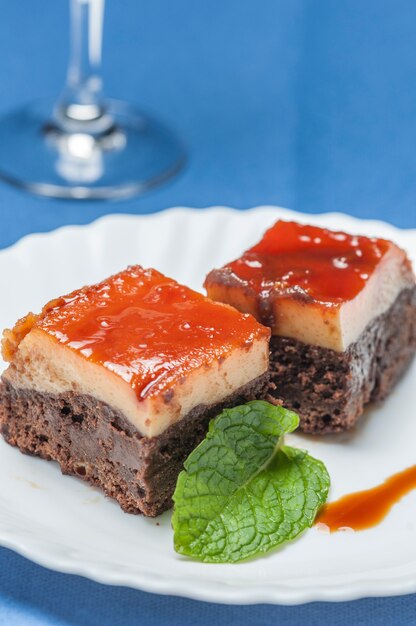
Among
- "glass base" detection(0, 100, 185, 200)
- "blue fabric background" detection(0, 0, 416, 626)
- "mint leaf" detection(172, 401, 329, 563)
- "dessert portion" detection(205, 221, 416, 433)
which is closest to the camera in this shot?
"mint leaf" detection(172, 401, 329, 563)

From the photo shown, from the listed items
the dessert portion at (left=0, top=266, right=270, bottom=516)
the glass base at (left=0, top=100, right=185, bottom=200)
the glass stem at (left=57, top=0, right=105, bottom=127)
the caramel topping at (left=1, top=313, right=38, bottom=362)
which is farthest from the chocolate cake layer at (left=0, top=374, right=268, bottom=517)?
the glass stem at (left=57, top=0, right=105, bottom=127)

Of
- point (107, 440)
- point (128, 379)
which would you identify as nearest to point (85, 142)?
point (107, 440)

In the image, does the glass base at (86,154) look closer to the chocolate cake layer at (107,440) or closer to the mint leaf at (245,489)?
the chocolate cake layer at (107,440)

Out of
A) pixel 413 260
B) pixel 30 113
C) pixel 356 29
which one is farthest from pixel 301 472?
pixel 356 29

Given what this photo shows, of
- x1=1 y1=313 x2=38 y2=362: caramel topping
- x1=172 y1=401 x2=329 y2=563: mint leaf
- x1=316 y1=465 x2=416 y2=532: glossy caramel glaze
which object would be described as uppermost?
x1=1 y1=313 x2=38 y2=362: caramel topping

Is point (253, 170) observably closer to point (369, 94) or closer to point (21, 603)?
point (369, 94)

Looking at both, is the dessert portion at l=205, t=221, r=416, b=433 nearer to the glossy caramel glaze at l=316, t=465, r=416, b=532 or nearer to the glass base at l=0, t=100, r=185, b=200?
the glossy caramel glaze at l=316, t=465, r=416, b=532

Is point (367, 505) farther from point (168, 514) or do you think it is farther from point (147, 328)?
point (147, 328)
